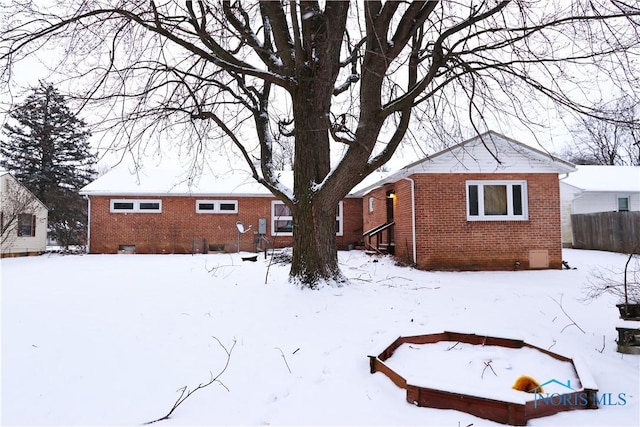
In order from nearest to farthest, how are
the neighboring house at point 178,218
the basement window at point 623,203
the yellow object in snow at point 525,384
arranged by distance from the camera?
the yellow object in snow at point 525,384
the neighboring house at point 178,218
the basement window at point 623,203

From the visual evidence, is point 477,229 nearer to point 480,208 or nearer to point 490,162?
point 480,208

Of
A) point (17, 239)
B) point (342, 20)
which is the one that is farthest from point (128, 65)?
point (17, 239)

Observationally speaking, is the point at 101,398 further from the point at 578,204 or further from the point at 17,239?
the point at 578,204

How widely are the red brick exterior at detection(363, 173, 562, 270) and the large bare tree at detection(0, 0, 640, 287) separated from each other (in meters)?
3.00

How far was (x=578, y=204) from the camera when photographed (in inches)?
790

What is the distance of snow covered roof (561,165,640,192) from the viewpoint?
19719 millimetres

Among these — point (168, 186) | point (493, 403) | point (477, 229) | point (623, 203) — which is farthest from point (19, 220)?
point (623, 203)

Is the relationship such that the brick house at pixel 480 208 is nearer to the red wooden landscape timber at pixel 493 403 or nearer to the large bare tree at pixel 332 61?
the large bare tree at pixel 332 61

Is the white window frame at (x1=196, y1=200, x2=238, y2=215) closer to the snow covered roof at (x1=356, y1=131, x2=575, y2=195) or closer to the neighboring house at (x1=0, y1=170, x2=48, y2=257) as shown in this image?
the neighboring house at (x1=0, y1=170, x2=48, y2=257)

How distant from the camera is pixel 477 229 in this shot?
34.4 feet

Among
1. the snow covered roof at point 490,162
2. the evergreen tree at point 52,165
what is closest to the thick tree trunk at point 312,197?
the snow covered roof at point 490,162

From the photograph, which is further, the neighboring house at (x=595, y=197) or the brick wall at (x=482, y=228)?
the neighboring house at (x=595, y=197)

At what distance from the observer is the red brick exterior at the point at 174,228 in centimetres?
1750

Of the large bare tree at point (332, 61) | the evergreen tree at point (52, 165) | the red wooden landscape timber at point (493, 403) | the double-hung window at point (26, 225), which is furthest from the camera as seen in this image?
the evergreen tree at point (52, 165)
